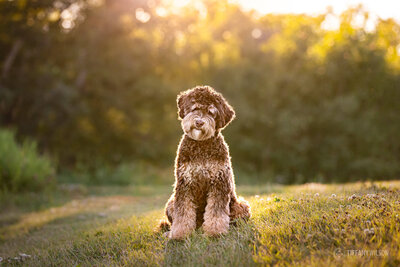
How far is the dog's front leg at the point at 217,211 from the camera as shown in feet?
17.6

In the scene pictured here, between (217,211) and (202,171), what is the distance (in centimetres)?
61

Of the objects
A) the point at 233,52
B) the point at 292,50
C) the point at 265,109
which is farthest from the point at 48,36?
the point at 292,50

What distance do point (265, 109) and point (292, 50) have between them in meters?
A: 4.91

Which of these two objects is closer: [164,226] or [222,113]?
[222,113]

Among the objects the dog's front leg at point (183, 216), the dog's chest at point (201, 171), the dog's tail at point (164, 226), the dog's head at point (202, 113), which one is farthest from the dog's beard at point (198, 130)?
the dog's tail at point (164, 226)

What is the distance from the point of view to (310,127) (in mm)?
24594

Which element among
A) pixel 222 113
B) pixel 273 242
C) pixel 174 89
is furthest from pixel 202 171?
pixel 174 89

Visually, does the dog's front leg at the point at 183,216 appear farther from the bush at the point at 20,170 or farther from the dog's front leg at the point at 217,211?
the bush at the point at 20,170

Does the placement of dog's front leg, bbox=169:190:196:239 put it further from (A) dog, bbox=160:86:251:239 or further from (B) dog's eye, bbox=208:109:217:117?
(B) dog's eye, bbox=208:109:217:117

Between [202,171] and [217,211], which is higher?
[202,171]

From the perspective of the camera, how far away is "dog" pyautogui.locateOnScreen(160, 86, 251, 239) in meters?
5.40

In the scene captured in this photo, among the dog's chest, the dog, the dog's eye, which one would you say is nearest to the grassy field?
the dog

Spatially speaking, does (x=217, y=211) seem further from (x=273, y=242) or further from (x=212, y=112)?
(x=212, y=112)

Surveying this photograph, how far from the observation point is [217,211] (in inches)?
214
